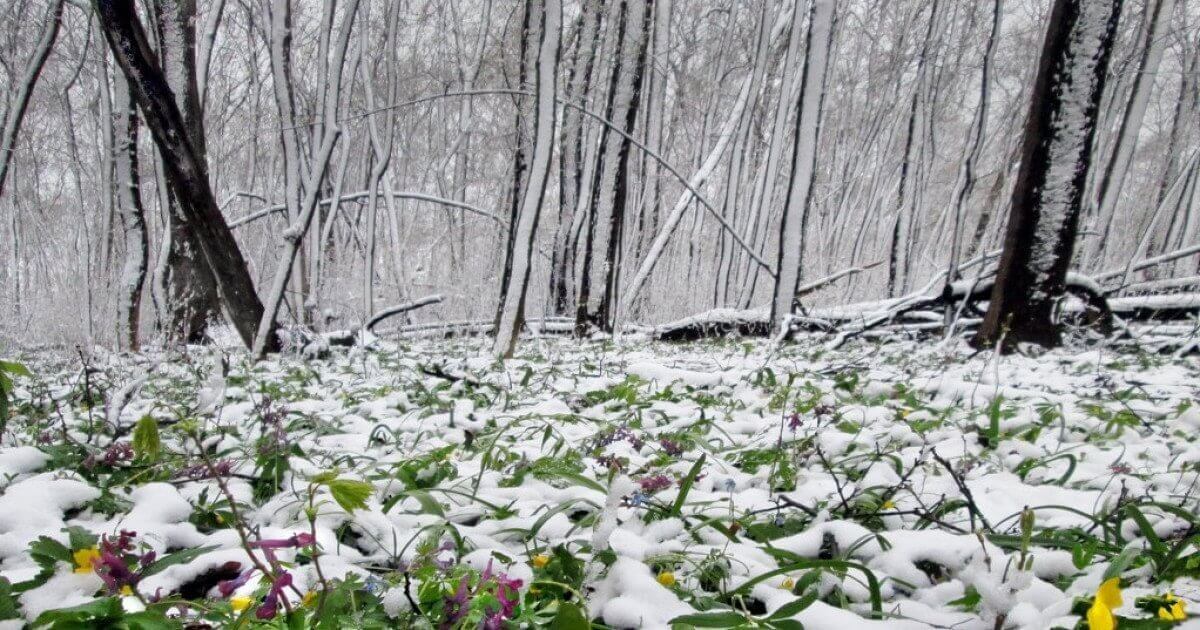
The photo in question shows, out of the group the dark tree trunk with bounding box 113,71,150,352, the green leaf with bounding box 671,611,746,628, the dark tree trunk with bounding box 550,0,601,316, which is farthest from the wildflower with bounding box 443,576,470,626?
the dark tree trunk with bounding box 550,0,601,316

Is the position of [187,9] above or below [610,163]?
above

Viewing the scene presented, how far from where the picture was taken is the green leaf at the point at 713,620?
649mm

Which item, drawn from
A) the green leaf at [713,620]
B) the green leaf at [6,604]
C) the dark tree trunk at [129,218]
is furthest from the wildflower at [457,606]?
the dark tree trunk at [129,218]

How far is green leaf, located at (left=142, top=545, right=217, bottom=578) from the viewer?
0.78 meters

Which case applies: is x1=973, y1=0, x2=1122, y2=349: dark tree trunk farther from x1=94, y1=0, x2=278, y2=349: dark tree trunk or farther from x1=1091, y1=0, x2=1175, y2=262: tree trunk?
x1=1091, y1=0, x2=1175, y2=262: tree trunk

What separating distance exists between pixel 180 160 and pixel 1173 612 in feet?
14.7

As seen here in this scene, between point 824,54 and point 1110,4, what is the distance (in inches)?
80.1

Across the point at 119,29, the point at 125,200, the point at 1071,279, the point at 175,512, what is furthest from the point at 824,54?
the point at 125,200

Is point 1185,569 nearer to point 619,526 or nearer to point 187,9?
point 619,526

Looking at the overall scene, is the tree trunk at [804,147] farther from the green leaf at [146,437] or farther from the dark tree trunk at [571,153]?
the green leaf at [146,437]

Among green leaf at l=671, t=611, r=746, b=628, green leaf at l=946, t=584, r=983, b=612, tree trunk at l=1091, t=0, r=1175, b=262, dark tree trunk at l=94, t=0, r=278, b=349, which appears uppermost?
tree trunk at l=1091, t=0, r=1175, b=262

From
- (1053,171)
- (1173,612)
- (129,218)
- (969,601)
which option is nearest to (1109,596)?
(1173,612)

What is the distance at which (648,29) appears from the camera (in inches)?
256

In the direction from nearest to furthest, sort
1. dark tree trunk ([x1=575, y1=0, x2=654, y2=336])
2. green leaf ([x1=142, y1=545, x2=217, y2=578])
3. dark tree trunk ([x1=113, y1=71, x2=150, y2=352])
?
green leaf ([x1=142, y1=545, x2=217, y2=578]) → dark tree trunk ([x1=113, y1=71, x2=150, y2=352]) → dark tree trunk ([x1=575, y1=0, x2=654, y2=336])
